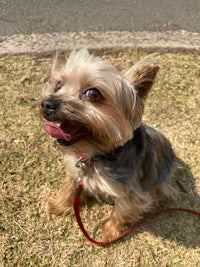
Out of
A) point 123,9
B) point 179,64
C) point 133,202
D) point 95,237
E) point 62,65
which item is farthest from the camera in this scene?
point 123,9

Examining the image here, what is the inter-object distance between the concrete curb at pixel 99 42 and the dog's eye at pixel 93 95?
2.45m

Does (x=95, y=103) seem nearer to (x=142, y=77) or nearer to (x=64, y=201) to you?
(x=142, y=77)

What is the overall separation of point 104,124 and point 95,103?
0.15 metres

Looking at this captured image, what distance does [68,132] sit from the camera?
2494 mm

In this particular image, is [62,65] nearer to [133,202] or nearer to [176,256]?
[133,202]

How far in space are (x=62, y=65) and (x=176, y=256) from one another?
1.86m

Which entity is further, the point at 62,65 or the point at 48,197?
the point at 48,197

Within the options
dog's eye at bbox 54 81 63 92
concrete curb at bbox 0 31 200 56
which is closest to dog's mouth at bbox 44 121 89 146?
dog's eye at bbox 54 81 63 92

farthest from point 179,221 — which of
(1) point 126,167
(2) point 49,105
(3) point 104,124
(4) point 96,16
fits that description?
(4) point 96,16

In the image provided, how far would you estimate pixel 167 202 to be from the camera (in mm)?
3676

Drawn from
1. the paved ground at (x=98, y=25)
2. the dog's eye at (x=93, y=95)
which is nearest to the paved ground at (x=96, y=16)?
the paved ground at (x=98, y=25)

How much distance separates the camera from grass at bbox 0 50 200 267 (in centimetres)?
328

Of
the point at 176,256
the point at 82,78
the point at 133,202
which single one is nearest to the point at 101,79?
the point at 82,78

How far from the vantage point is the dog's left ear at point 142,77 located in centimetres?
252
